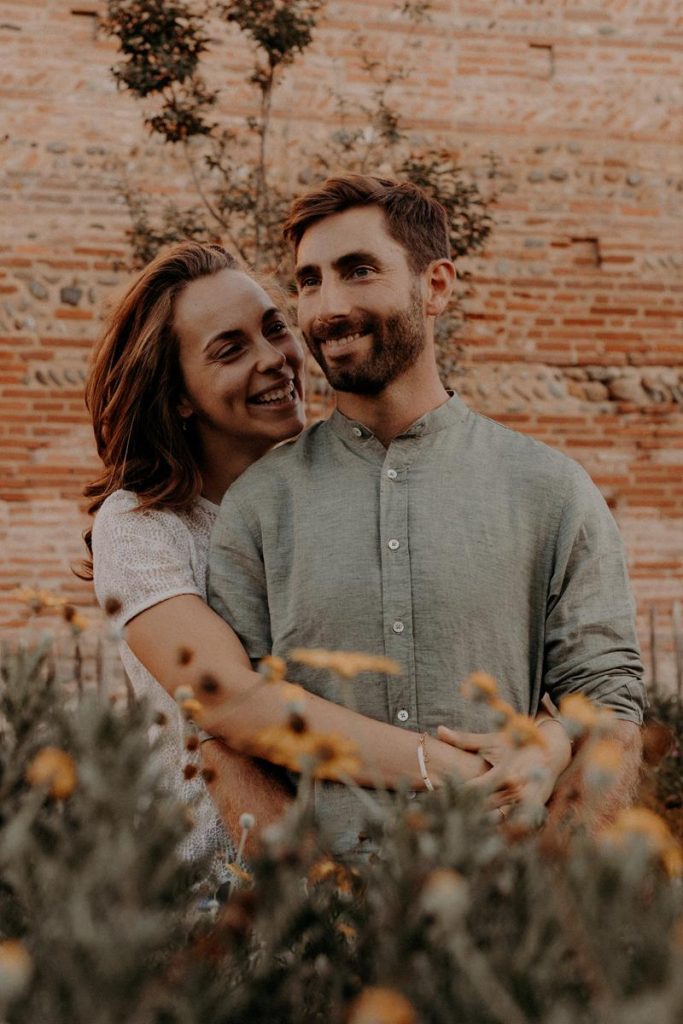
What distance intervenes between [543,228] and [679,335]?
1.09m

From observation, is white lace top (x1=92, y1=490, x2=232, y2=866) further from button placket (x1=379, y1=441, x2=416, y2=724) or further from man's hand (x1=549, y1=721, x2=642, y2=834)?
man's hand (x1=549, y1=721, x2=642, y2=834)

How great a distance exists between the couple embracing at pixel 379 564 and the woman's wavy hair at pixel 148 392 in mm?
23

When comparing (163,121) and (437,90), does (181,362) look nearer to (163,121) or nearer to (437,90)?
(163,121)

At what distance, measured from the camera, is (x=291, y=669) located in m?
2.29

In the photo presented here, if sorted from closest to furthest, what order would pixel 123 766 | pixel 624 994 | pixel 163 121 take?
pixel 624 994, pixel 123 766, pixel 163 121

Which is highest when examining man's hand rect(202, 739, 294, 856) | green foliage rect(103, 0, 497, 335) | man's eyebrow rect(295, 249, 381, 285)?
green foliage rect(103, 0, 497, 335)

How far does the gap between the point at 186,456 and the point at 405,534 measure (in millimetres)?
654

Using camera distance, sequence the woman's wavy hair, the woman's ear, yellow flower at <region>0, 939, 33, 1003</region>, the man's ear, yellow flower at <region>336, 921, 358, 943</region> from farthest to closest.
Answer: the woman's ear < the woman's wavy hair < the man's ear < yellow flower at <region>336, 921, 358, 943</region> < yellow flower at <region>0, 939, 33, 1003</region>

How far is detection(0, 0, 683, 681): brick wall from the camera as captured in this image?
7.39 metres

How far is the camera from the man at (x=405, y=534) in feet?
7.33

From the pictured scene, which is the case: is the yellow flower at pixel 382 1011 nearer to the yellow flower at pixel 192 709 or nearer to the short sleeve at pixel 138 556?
the yellow flower at pixel 192 709

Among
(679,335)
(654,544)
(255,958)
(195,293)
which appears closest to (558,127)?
(679,335)

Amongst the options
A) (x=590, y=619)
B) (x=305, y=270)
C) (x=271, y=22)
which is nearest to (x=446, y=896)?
(x=590, y=619)

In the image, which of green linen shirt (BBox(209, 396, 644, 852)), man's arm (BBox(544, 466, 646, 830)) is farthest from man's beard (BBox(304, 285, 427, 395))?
man's arm (BBox(544, 466, 646, 830))
